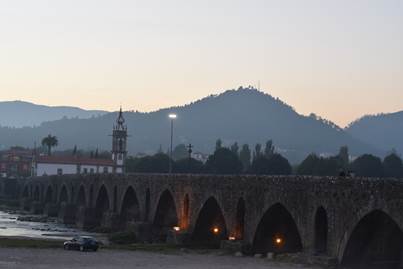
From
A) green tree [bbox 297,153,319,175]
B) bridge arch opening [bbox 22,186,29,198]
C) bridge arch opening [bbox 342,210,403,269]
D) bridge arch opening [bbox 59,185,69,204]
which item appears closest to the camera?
bridge arch opening [bbox 342,210,403,269]

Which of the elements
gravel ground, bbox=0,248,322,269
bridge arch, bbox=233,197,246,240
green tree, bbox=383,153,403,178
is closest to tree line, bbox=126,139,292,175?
green tree, bbox=383,153,403,178

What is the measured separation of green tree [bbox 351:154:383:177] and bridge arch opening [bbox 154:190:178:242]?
186 feet

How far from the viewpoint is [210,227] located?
63.4 m

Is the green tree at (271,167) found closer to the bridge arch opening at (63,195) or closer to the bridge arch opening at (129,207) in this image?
the bridge arch opening at (63,195)

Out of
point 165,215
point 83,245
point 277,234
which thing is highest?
point 165,215

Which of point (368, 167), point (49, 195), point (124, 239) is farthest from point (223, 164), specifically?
point (124, 239)

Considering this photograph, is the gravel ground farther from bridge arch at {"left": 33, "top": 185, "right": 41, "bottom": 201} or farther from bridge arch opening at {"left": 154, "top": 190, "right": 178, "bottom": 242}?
bridge arch at {"left": 33, "top": 185, "right": 41, "bottom": 201}

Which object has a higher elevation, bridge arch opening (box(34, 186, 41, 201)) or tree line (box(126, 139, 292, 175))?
tree line (box(126, 139, 292, 175))

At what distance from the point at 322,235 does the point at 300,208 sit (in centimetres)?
233

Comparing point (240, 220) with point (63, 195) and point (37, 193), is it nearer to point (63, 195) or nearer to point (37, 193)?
point (63, 195)

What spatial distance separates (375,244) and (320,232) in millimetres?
4096

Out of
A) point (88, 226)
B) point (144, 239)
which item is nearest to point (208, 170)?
point (88, 226)

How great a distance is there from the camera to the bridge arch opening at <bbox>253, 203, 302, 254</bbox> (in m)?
51.4

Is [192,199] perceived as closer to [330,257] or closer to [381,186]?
[330,257]
